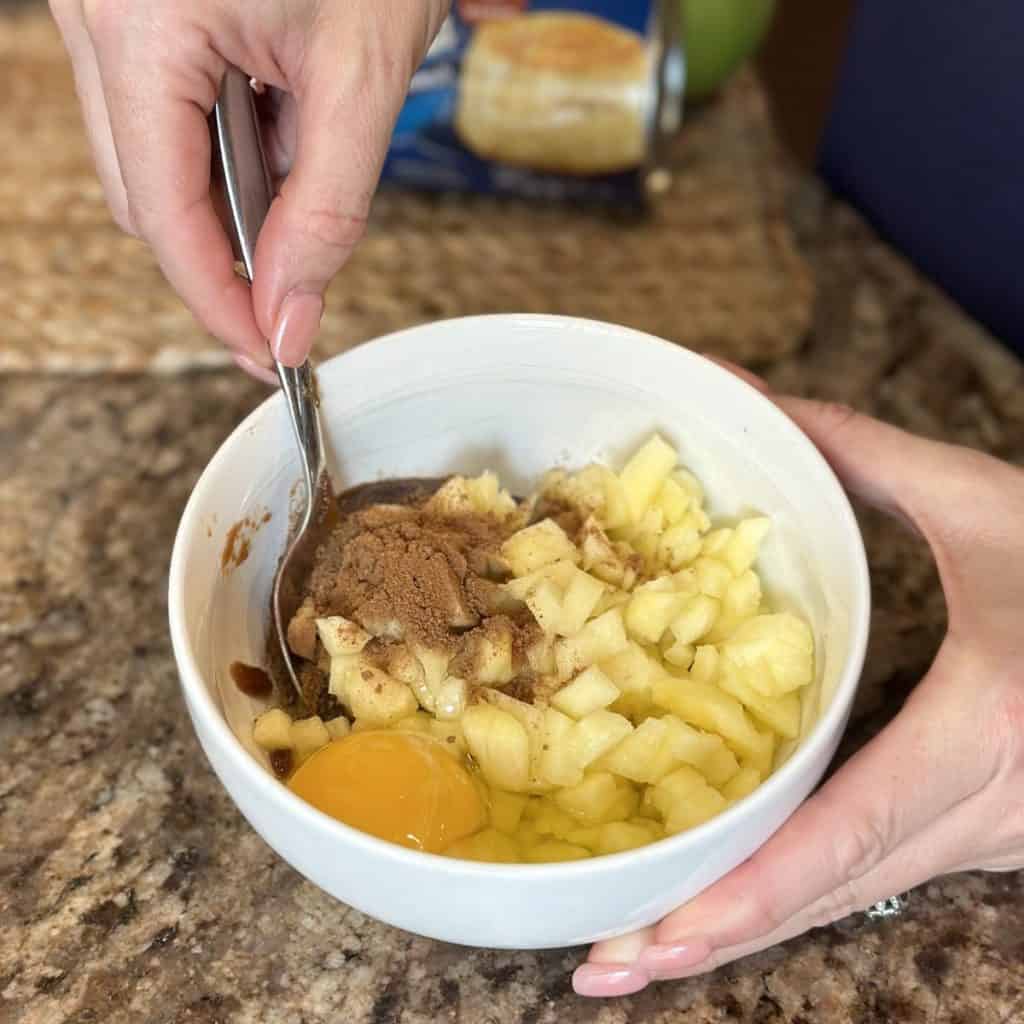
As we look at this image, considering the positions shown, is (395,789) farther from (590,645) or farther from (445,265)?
(445,265)

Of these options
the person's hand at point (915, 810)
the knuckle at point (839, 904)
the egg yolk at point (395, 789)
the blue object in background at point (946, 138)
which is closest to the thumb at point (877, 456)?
the person's hand at point (915, 810)

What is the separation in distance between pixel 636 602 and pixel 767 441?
0.51ft

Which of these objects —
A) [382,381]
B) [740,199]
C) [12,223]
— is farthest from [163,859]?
[740,199]

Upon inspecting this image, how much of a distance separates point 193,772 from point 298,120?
0.49 m

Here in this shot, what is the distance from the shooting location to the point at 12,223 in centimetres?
139

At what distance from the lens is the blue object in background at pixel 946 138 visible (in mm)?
1238

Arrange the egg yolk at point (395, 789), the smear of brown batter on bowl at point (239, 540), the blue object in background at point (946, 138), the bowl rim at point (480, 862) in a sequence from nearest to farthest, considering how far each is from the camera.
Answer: the bowl rim at point (480, 862) < the egg yolk at point (395, 789) < the smear of brown batter on bowl at point (239, 540) < the blue object in background at point (946, 138)

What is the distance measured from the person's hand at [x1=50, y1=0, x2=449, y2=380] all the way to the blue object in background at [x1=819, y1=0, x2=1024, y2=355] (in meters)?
0.73

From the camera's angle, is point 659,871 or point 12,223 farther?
point 12,223

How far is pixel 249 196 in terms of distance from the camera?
0.78m

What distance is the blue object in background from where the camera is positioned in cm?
124

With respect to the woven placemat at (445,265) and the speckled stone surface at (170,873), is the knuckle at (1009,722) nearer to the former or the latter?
the speckled stone surface at (170,873)

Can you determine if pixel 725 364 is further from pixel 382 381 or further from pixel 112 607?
pixel 112 607

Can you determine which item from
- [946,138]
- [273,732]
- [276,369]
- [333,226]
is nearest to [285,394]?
[276,369]
